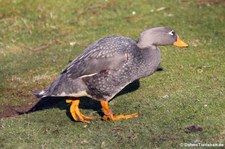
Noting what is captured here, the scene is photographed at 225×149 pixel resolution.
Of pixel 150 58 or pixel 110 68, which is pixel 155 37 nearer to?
pixel 150 58

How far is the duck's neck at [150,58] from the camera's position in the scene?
29.8 feet

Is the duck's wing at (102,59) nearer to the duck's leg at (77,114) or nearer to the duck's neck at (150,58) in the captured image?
the duck's neck at (150,58)

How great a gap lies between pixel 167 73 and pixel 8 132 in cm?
384

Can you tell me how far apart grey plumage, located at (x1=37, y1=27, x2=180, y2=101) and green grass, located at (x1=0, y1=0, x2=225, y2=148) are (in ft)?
2.04

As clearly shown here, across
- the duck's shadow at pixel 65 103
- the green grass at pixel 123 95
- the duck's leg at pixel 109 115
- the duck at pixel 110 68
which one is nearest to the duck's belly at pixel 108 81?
the duck at pixel 110 68

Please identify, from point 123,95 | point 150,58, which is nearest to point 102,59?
point 150,58

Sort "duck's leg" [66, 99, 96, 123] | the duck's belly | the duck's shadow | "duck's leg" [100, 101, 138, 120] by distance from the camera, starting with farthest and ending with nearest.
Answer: the duck's shadow < "duck's leg" [66, 99, 96, 123] < "duck's leg" [100, 101, 138, 120] < the duck's belly

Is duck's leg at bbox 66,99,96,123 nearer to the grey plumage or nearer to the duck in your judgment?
the duck

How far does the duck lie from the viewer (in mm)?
8953

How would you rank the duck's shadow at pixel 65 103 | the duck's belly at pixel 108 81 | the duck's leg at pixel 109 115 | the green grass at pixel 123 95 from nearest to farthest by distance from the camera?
the green grass at pixel 123 95, the duck's belly at pixel 108 81, the duck's leg at pixel 109 115, the duck's shadow at pixel 65 103

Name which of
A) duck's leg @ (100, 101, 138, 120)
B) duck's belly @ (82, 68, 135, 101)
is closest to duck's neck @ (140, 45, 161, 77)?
duck's belly @ (82, 68, 135, 101)

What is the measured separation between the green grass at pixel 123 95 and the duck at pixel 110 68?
0.56 meters

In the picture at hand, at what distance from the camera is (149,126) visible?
8.82m

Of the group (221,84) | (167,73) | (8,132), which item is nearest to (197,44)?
(167,73)
